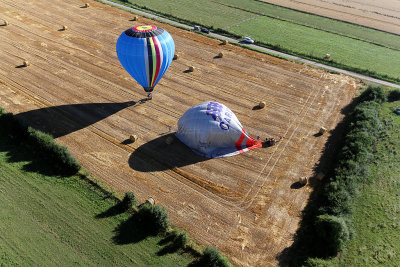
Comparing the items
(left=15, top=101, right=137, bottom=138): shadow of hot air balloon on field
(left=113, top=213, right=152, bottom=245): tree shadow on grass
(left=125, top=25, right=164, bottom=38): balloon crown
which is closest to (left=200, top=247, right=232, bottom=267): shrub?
(left=113, top=213, right=152, bottom=245): tree shadow on grass

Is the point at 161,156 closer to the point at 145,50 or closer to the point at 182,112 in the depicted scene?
the point at 182,112

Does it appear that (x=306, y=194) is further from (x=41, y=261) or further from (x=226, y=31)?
(x=226, y=31)

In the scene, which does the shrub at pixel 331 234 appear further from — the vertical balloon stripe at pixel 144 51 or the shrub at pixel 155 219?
the vertical balloon stripe at pixel 144 51

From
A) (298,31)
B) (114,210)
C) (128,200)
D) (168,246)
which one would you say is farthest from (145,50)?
(298,31)

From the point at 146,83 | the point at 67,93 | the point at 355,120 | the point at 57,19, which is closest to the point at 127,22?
the point at 57,19

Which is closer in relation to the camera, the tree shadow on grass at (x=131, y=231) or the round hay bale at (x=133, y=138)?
the tree shadow on grass at (x=131, y=231)

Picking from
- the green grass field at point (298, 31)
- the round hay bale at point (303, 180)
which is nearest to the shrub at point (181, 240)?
the round hay bale at point (303, 180)
